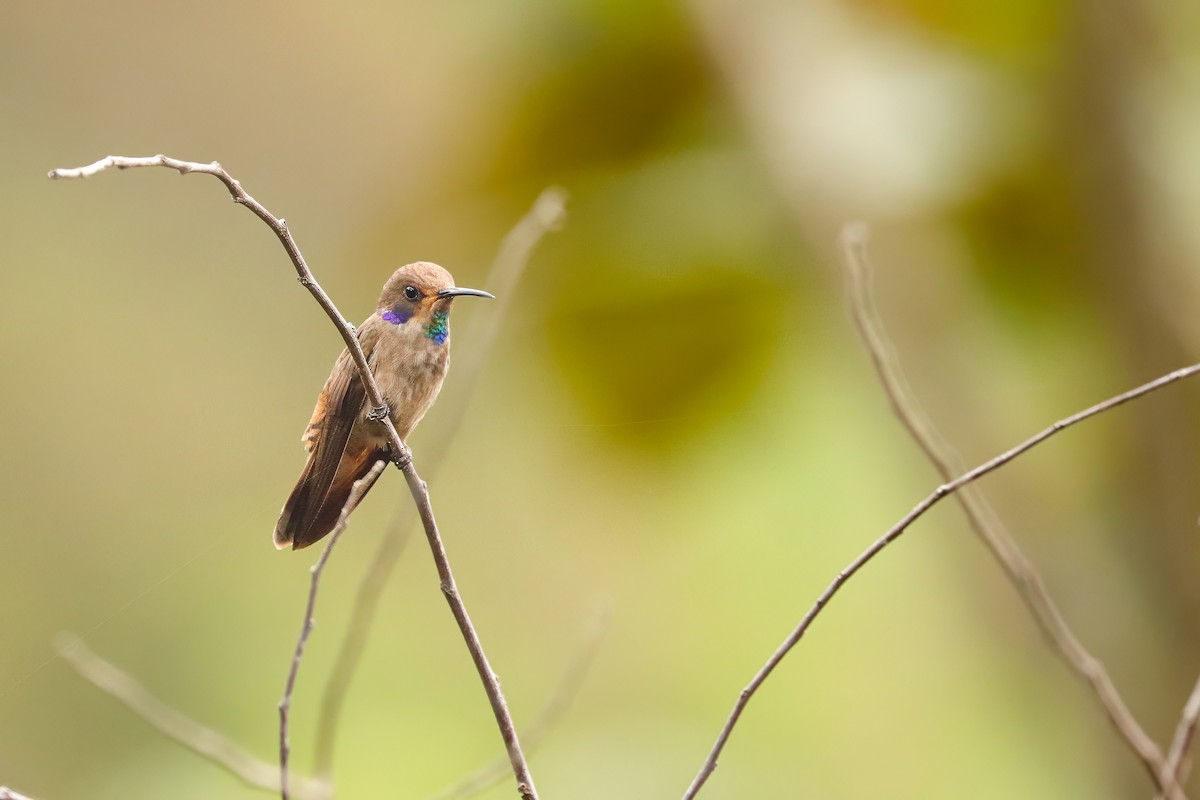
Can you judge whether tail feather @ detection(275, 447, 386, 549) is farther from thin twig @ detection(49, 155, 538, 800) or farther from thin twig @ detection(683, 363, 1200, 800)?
thin twig @ detection(683, 363, 1200, 800)

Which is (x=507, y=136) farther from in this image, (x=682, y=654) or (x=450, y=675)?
(x=682, y=654)

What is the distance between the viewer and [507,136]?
1.80m

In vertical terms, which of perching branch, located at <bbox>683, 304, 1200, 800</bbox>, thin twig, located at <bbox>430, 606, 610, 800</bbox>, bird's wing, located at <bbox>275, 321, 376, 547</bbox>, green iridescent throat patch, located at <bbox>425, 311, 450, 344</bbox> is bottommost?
thin twig, located at <bbox>430, 606, 610, 800</bbox>

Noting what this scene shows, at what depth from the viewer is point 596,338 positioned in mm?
1804

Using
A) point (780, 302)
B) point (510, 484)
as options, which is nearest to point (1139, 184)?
point (780, 302)

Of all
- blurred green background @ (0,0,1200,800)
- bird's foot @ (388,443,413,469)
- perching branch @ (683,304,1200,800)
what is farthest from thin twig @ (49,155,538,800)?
blurred green background @ (0,0,1200,800)

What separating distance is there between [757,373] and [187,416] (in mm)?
912

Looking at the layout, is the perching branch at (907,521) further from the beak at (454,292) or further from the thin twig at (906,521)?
the beak at (454,292)

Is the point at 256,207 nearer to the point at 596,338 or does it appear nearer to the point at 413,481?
the point at 413,481

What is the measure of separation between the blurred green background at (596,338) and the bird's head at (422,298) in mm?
624

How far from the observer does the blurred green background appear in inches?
59.7

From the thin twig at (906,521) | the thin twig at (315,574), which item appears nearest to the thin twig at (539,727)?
the thin twig at (315,574)

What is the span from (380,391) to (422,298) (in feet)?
0.24

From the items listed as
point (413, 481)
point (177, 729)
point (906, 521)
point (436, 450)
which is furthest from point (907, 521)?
point (177, 729)
